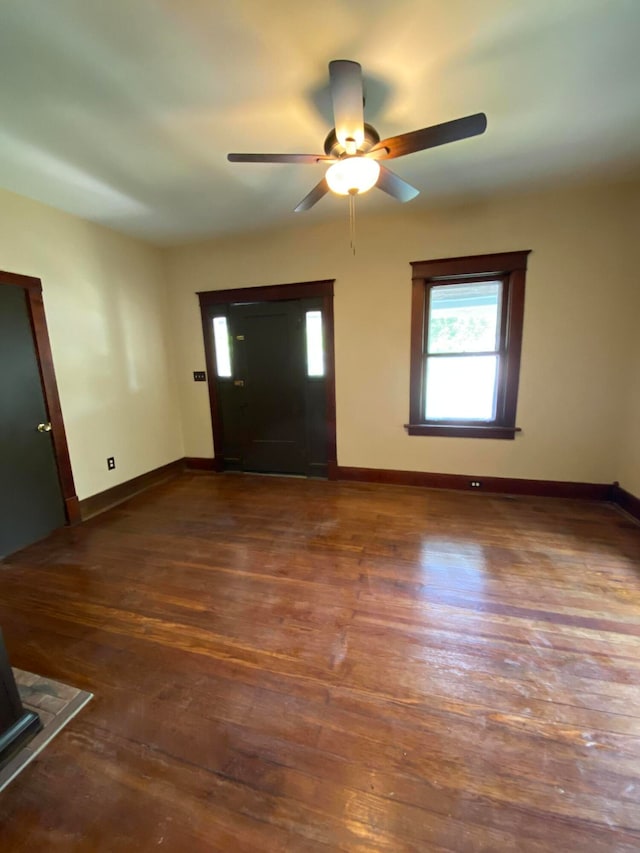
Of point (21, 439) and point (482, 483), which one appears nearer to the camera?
point (21, 439)

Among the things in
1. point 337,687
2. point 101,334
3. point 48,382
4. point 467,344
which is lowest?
point 337,687

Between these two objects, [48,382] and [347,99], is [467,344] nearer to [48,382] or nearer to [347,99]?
[347,99]

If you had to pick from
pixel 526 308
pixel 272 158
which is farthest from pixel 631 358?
pixel 272 158

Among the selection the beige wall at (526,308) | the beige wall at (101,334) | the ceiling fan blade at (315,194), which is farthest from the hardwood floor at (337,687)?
the ceiling fan blade at (315,194)

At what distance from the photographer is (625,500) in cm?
298

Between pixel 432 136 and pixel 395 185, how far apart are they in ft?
Result: 1.53

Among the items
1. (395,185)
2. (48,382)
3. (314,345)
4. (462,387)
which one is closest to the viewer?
(395,185)

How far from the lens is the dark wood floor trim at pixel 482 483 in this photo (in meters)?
3.23

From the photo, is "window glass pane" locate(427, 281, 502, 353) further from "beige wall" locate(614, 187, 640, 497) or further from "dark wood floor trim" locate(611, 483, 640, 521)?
"dark wood floor trim" locate(611, 483, 640, 521)

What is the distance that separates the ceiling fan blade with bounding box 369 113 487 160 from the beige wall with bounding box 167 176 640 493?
4.54 ft

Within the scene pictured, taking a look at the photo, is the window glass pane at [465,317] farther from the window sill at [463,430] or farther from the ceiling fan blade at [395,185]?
the ceiling fan blade at [395,185]

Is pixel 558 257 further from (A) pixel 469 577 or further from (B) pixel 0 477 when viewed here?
(B) pixel 0 477

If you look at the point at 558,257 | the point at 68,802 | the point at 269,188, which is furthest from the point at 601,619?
the point at 269,188

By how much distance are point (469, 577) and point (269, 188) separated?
3.12 m
